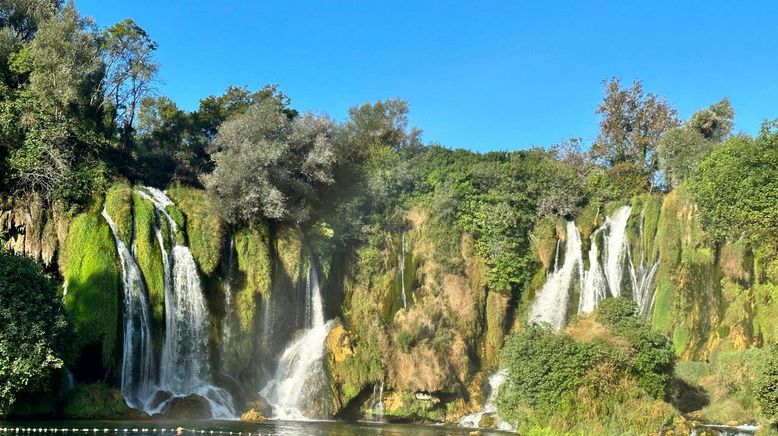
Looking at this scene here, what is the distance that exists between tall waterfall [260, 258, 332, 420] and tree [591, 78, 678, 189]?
2517 centimetres

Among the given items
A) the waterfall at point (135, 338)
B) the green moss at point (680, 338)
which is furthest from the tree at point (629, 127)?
the waterfall at point (135, 338)

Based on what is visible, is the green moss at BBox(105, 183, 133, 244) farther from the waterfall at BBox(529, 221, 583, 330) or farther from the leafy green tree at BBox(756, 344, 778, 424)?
the leafy green tree at BBox(756, 344, 778, 424)

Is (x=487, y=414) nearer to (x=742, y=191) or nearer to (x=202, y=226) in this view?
(x=202, y=226)

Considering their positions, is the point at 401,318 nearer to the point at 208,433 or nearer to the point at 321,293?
the point at 321,293

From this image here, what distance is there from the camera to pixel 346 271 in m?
39.7

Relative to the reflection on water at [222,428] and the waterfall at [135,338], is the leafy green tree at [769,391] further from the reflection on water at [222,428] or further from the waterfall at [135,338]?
the waterfall at [135,338]

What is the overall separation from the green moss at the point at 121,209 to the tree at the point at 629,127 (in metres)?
33.3

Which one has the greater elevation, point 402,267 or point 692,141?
point 692,141

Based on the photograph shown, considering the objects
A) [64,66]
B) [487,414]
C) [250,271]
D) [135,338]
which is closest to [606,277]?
[487,414]

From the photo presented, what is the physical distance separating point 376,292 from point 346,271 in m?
2.14

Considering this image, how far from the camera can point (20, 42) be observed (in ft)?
128

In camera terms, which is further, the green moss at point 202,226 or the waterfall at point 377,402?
the green moss at point 202,226

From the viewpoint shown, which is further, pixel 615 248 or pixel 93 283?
pixel 615 248

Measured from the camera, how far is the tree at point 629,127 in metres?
51.7
